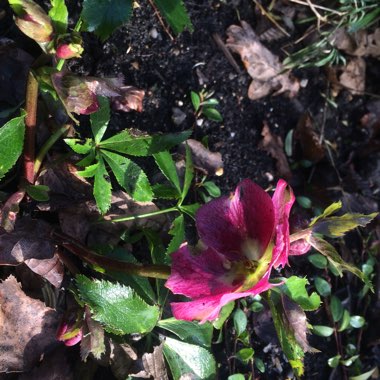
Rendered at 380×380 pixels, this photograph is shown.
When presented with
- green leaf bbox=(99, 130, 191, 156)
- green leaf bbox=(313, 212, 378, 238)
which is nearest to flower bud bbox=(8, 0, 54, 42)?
green leaf bbox=(99, 130, 191, 156)

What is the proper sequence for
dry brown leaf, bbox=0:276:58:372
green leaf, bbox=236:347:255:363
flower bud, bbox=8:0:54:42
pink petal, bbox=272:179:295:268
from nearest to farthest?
pink petal, bbox=272:179:295:268
flower bud, bbox=8:0:54:42
dry brown leaf, bbox=0:276:58:372
green leaf, bbox=236:347:255:363

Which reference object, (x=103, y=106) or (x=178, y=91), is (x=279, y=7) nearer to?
(x=178, y=91)

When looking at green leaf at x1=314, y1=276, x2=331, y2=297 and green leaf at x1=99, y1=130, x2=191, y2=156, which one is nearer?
green leaf at x1=99, y1=130, x2=191, y2=156

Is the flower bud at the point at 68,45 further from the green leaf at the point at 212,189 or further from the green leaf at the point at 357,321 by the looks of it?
the green leaf at the point at 357,321

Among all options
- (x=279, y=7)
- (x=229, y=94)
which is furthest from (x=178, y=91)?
(x=279, y=7)

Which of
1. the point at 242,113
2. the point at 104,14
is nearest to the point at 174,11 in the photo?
the point at 104,14

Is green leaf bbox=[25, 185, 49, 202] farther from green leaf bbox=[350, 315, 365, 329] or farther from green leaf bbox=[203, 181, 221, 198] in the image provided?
green leaf bbox=[350, 315, 365, 329]

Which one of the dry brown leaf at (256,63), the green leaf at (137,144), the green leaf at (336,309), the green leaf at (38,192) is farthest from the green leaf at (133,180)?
the green leaf at (336,309)
